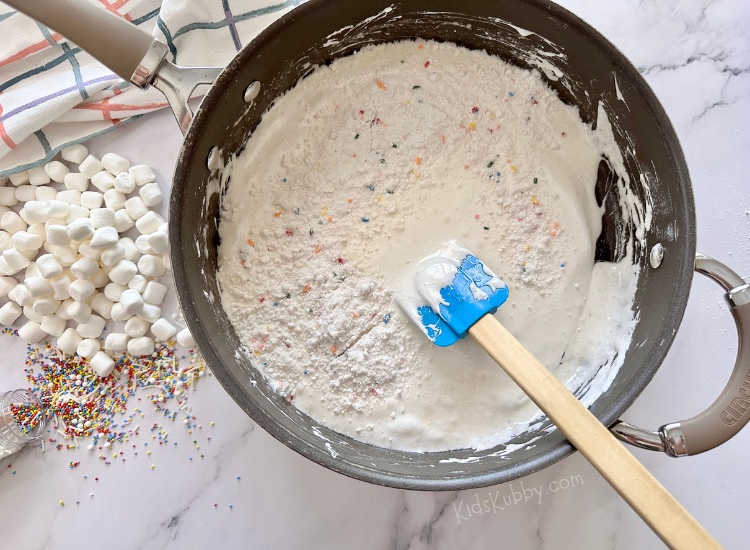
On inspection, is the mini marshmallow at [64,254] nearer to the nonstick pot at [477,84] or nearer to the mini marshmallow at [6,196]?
the mini marshmallow at [6,196]

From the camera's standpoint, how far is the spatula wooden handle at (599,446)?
2.56 ft

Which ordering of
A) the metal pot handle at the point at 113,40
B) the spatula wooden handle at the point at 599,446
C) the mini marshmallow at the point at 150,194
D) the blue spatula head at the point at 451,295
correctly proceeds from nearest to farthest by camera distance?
the spatula wooden handle at the point at 599,446
the metal pot handle at the point at 113,40
the blue spatula head at the point at 451,295
the mini marshmallow at the point at 150,194

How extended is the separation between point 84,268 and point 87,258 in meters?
0.03

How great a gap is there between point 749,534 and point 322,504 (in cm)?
90

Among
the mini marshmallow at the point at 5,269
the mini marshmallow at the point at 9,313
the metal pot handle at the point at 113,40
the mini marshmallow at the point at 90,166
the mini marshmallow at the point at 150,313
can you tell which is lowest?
the mini marshmallow at the point at 9,313

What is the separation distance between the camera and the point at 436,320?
3.53 ft

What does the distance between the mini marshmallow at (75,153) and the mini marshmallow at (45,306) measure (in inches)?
12.3

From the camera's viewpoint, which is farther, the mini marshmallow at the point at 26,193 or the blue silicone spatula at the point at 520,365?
the mini marshmallow at the point at 26,193

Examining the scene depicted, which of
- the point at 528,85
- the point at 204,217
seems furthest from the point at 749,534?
the point at 204,217

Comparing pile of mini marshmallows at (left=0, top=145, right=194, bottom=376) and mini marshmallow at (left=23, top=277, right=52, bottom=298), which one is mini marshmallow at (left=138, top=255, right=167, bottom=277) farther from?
mini marshmallow at (left=23, top=277, right=52, bottom=298)

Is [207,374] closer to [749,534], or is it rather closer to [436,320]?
[436,320]

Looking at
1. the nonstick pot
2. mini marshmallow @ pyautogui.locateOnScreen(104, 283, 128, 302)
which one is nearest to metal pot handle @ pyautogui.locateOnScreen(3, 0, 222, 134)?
the nonstick pot

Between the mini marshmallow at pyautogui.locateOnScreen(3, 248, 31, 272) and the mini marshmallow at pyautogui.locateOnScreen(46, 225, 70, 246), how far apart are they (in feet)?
0.29

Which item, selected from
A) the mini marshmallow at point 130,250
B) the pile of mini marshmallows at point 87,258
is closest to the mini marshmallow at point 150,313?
the pile of mini marshmallows at point 87,258
